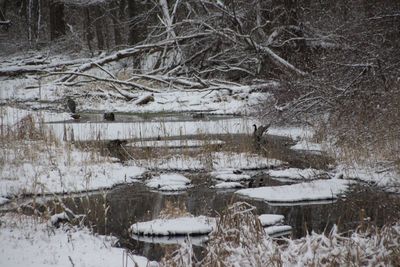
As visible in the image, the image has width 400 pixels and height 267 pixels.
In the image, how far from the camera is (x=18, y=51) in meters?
30.2

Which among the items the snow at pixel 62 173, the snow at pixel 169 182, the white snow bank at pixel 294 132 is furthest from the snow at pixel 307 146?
the snow at pixel 62 173

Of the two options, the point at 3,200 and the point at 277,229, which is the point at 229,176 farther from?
the point at 3,200

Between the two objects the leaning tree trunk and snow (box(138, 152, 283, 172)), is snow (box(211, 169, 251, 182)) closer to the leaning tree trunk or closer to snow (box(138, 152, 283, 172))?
snow (box(138, 152, 283, 172))

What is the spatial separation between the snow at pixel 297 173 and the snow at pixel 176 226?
290 cm

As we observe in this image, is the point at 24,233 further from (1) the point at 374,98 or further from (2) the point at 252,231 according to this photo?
(1) the point at 374,98

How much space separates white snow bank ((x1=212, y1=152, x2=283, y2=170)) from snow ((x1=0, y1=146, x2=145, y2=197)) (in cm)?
150

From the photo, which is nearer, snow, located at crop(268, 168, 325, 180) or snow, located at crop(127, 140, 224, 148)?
snow, located at crop(268, 168, 325, 180)

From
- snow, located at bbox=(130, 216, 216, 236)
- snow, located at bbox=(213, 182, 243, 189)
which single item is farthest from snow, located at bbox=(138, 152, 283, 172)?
snow, located at bbox=(130, 216, 216, 236)

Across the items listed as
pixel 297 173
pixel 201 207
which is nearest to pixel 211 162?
pixel 297 173

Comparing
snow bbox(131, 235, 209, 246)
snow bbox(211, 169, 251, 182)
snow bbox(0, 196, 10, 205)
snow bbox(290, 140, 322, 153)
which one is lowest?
snow bbox(131, 235, 209, 246)

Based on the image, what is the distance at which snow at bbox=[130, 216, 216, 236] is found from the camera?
235 inches

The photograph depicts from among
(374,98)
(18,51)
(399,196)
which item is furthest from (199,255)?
(18,51)

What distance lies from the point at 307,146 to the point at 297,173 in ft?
7.51

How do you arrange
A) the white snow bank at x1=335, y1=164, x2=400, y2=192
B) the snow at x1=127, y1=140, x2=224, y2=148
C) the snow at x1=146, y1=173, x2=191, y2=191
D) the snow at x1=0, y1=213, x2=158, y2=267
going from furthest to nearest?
the snow at x1=127, y1=140, x2=224, y2=148, the snow at x1=146, y1=173, x2=191, y2=191, the white snow bank at x1=335, y1=164, x2=400, y2=192, the snow at x1=0, y1=213, x2=158, y2=267
